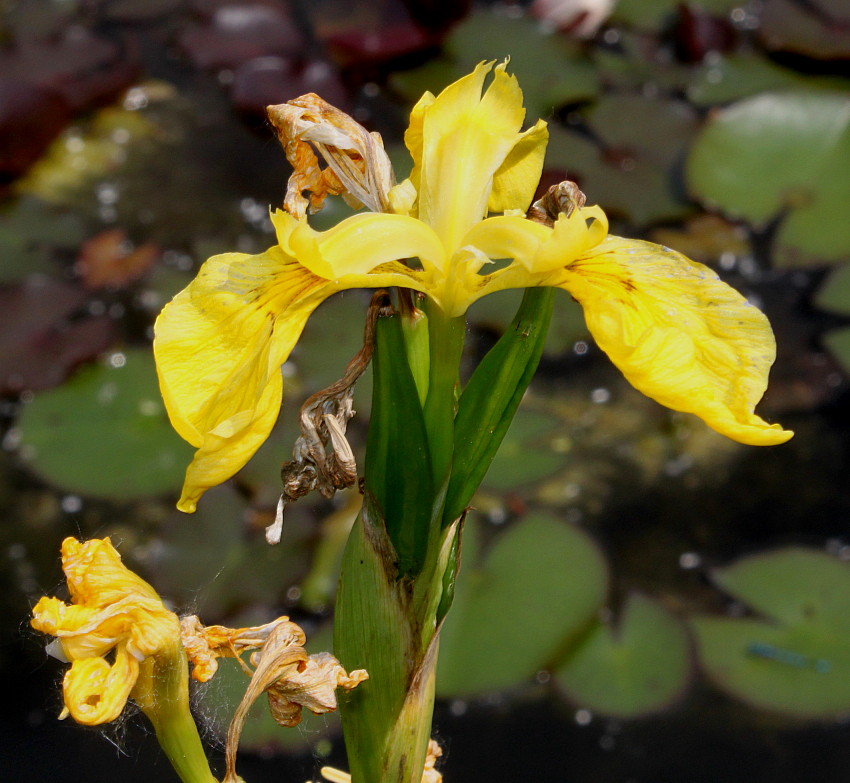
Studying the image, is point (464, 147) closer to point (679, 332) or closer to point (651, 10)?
point (679, 332)

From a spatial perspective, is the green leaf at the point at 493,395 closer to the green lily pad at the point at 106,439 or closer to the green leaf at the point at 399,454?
the green leaf at the point at 399,454

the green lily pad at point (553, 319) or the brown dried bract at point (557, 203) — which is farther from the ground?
the brown dried bract at point (557, 203)

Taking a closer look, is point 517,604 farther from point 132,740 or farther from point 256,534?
point 132,740

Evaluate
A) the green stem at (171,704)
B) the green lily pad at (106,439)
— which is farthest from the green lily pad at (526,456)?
the green stem at (171,704)

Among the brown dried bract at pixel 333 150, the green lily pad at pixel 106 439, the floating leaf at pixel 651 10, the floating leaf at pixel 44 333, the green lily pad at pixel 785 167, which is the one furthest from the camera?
the floating leaf at pixel 651 10

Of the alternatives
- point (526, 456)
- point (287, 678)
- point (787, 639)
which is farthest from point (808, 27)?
point (287, 678)

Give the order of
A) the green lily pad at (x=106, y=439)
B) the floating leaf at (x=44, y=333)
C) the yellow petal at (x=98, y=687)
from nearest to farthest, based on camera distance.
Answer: the yellow petal at (x=98, y=687), the green lily pad at (x=106, y=439), the floating leaf at (x=44, y=333)

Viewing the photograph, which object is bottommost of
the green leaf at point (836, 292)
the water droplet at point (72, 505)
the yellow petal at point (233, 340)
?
the water droplet at point (72, 505)

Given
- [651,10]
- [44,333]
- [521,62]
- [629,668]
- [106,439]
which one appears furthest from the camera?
[651,10]
